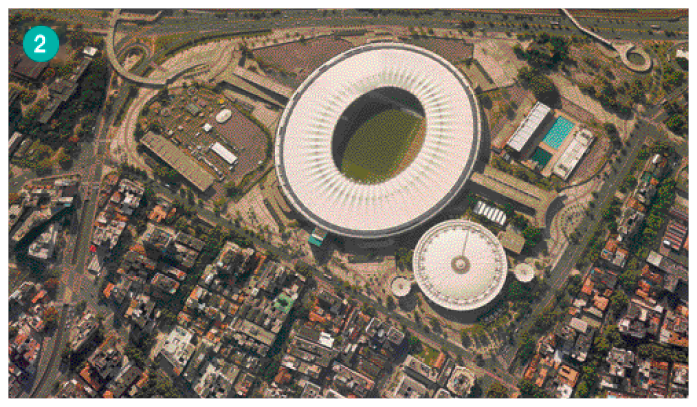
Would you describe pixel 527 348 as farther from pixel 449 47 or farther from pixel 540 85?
pixel 449 47

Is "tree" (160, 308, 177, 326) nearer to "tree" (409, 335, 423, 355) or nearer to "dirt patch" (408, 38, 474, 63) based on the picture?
"tree" (409, 335, 423, 355)

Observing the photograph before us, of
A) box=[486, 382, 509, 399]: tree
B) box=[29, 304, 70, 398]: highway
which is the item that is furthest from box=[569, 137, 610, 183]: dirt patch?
box=[29, 304, 70, 398]: highway

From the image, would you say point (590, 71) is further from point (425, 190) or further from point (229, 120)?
point (229, 120)

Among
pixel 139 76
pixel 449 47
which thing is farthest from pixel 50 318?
pixel 449 47

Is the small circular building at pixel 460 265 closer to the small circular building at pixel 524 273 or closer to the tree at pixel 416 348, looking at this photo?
the small circular building at pixel 524 273

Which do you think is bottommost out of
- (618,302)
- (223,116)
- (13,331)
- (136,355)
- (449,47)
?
(13,331)

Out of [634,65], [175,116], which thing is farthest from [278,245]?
[634,65]
